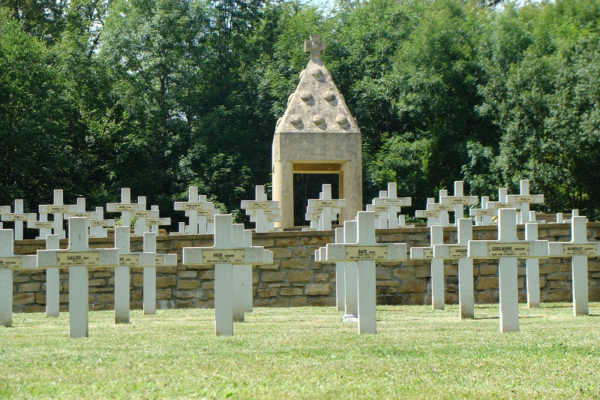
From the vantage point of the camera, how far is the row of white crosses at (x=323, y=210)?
49.4 feet

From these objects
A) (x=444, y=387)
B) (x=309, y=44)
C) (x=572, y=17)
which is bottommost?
(x=444, y=387)

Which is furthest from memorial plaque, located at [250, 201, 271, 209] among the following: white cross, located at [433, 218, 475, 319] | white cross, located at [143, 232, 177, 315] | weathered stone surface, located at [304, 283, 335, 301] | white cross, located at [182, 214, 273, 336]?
white cross, located at [182, 214, 273, 336]

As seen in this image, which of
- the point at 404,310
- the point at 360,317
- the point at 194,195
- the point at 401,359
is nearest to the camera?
the point at 401,359

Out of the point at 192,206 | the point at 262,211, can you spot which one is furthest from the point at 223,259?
the point at 192,206

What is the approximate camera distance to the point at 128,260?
916cm

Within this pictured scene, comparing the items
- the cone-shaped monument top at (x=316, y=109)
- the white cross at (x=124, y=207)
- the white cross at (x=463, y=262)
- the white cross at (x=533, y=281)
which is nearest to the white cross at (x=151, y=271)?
the white cross at (x=463, y=262)

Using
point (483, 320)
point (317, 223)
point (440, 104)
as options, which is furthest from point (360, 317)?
point (440, 104)

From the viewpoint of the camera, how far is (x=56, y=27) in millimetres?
33625

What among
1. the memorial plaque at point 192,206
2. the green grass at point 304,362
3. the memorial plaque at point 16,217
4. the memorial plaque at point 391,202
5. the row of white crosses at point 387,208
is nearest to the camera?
the green grass at point 304,362

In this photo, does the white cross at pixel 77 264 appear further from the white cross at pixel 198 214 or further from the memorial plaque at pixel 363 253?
the white cross at pixel 198 214

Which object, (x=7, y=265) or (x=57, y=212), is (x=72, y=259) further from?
(x=57, y=212)

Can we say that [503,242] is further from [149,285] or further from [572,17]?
[572,17]

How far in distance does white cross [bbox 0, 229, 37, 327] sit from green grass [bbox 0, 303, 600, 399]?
16.1 inches

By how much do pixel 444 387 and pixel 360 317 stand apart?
2.33 m
